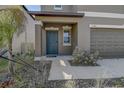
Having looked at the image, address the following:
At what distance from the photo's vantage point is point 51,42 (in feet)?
50.3

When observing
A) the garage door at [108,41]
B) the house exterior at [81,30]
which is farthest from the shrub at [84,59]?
the garage door at [108,41]

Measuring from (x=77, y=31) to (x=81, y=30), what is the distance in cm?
33

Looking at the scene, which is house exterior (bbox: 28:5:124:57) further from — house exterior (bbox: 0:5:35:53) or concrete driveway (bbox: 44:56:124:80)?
concrete driveway (bbox: 44:56:124:80)

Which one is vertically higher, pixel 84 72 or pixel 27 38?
pixel 27 38

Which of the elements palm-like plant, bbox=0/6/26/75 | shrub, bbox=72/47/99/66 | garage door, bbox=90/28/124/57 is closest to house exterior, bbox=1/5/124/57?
garage door, bbox=90/28/124/57

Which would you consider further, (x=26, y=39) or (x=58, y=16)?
(x=26, y=39)

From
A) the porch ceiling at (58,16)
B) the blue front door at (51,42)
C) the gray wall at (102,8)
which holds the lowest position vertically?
the blue front door at (51,42)

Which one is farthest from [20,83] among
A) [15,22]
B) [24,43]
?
[24,43]

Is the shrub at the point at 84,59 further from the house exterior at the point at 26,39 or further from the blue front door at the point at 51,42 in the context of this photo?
the house exterior at the point at 26,39

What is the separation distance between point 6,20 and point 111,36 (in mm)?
9633

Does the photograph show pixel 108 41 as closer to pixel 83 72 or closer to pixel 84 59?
pixel 84 59

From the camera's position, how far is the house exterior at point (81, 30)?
43.2 feet

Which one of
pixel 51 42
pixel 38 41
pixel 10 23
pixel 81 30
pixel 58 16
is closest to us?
pixel 10 23

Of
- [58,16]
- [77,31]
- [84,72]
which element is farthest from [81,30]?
[84,72]
